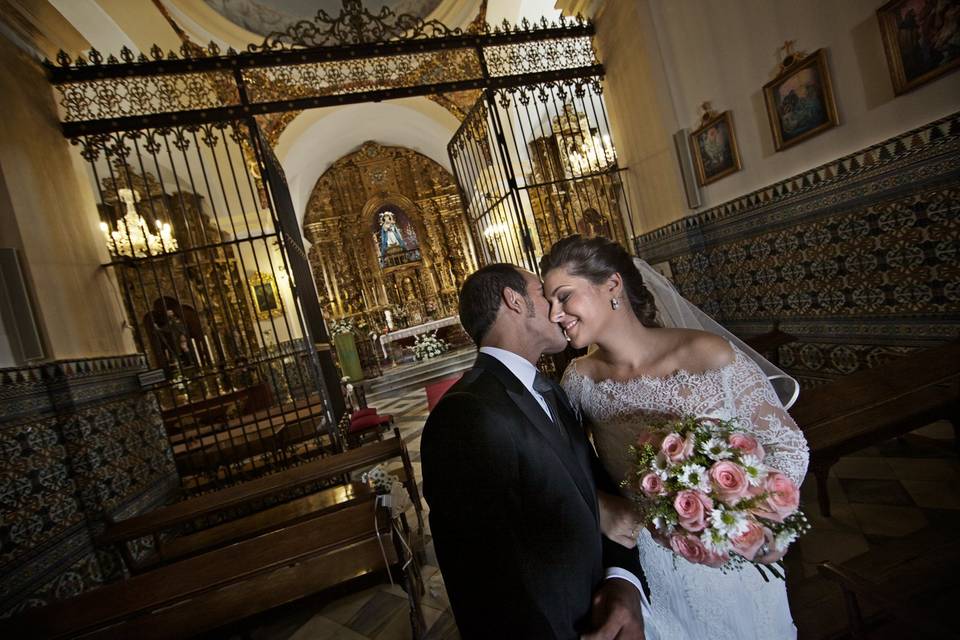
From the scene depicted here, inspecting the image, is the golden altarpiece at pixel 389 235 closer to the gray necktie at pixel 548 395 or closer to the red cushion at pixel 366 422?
the red cushion at pixel 366 422

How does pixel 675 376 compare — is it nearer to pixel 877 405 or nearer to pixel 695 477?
pixel 695 477

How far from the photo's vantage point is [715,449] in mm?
1054

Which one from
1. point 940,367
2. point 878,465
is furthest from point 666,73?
point 878,465

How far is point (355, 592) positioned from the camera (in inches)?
116

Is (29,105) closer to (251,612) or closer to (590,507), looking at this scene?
(251,612)

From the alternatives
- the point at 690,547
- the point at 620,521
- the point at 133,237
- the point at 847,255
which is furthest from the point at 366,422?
the point at 847,255

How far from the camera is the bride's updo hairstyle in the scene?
5.07 ft

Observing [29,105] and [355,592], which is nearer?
[355,592]

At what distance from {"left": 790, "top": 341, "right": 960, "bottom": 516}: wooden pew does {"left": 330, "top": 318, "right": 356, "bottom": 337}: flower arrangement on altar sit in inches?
449

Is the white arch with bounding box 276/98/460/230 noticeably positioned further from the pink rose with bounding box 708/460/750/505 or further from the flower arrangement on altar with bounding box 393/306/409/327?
the pink rose with bounding box 708/460/750/505

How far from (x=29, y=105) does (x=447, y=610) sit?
5.34m

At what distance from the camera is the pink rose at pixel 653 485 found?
108 cm

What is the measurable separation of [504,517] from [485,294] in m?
0.65

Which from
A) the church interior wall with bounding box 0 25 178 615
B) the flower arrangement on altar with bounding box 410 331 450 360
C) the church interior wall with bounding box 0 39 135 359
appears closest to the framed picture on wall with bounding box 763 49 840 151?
the church interior wall with bounding box 0 25 178 615
